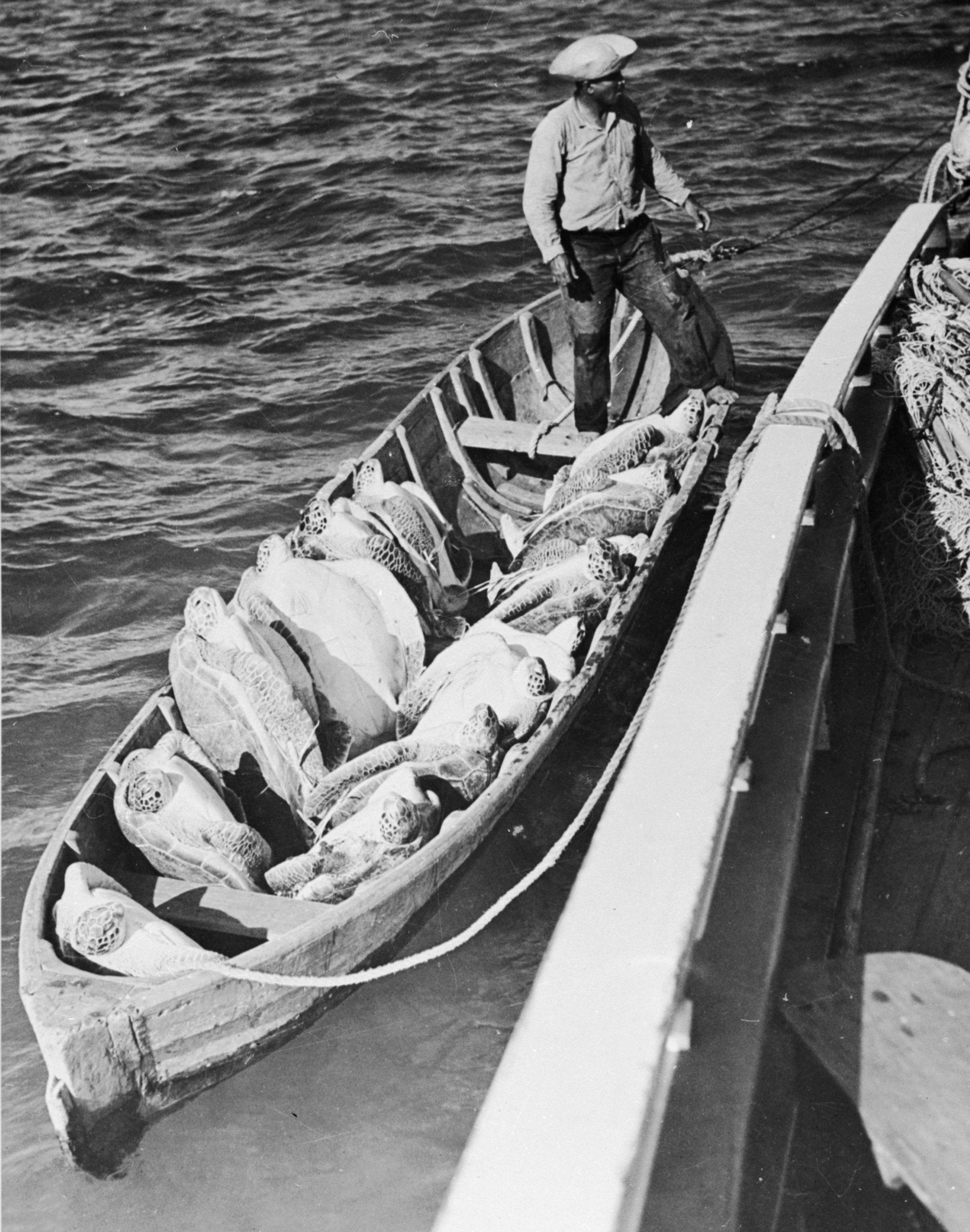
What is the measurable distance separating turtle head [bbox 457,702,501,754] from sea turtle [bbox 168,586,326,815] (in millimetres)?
635

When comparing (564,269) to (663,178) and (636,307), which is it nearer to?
(636,307)

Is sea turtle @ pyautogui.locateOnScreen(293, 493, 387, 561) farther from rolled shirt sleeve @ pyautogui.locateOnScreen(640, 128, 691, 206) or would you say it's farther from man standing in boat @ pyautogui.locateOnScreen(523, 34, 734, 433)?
rolled shirt sleeve @ pyautogui.locateOnScreen(640, 128, 691, 206)

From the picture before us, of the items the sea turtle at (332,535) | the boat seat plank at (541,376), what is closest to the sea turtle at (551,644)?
the sea turtle at (332,535)

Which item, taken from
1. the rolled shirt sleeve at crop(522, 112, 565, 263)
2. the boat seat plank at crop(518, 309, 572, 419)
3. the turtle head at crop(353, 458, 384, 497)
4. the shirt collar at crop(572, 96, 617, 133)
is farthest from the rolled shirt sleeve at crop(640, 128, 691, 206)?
the turtle head at crop(353, 458, 384, 497)

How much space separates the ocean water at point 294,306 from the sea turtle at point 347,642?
0.80m

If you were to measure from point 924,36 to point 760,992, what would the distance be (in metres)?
21.1

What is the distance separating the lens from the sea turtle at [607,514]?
19.9 feet

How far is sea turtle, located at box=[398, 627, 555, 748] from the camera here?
4844 millimetres

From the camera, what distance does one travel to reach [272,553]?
5512mm

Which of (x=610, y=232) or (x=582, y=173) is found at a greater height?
(x=582, y=173)

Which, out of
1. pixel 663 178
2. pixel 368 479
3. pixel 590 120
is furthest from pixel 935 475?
pixel 663 178

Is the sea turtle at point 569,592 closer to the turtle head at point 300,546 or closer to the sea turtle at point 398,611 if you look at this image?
the sea turtle at point 398,611

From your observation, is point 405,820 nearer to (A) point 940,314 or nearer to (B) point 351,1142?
(B) point 351,1142

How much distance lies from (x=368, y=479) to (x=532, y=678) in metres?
2.05
